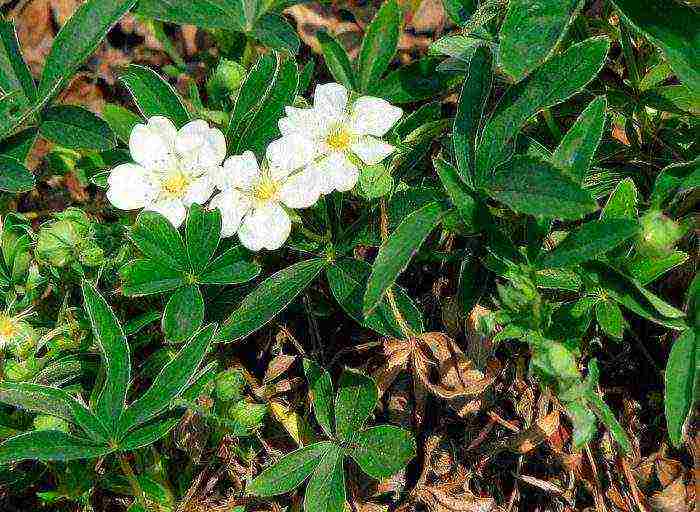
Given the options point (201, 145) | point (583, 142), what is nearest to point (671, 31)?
point (583, 142)

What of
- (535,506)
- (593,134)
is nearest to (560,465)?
(535,506)

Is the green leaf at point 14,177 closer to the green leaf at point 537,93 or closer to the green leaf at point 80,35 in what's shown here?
the green leaf at point 80,35

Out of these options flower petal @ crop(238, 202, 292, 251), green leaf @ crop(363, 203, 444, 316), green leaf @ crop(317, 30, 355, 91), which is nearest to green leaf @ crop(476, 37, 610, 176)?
green leaf @ crop(363, 203, 444, 316)

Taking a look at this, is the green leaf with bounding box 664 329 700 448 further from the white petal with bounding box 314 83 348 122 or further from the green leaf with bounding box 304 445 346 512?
the white petal with bounding box 314 83 348 122

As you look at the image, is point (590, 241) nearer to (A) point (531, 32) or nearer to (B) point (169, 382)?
(A) point (531, 32)

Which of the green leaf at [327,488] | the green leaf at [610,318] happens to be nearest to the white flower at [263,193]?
the green leaf at [327,488]
